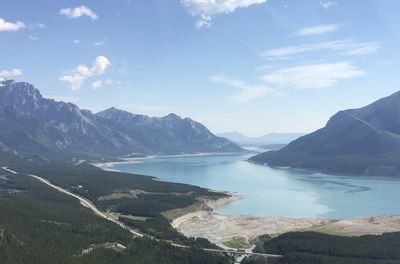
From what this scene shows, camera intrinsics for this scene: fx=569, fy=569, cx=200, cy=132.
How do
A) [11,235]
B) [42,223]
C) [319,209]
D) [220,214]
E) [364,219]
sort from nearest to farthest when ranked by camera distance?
[11,235], [42,223], [364,219], [220,214], [319,209]

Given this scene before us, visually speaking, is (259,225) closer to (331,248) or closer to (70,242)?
(331,248)

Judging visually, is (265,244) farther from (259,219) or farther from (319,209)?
(319,209)

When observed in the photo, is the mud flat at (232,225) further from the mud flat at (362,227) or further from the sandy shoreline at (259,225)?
the mud flat at (362,227)

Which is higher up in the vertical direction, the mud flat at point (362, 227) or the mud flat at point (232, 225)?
the mud flat at point (362, 227)

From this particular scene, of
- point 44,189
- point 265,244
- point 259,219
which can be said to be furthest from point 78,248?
point 44,189

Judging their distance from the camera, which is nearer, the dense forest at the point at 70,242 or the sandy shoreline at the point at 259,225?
the dense forest at the point at 70,242

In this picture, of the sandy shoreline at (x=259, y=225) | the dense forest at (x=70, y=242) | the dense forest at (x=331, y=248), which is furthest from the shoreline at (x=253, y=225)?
the dense forest at (x=70, y=242)
